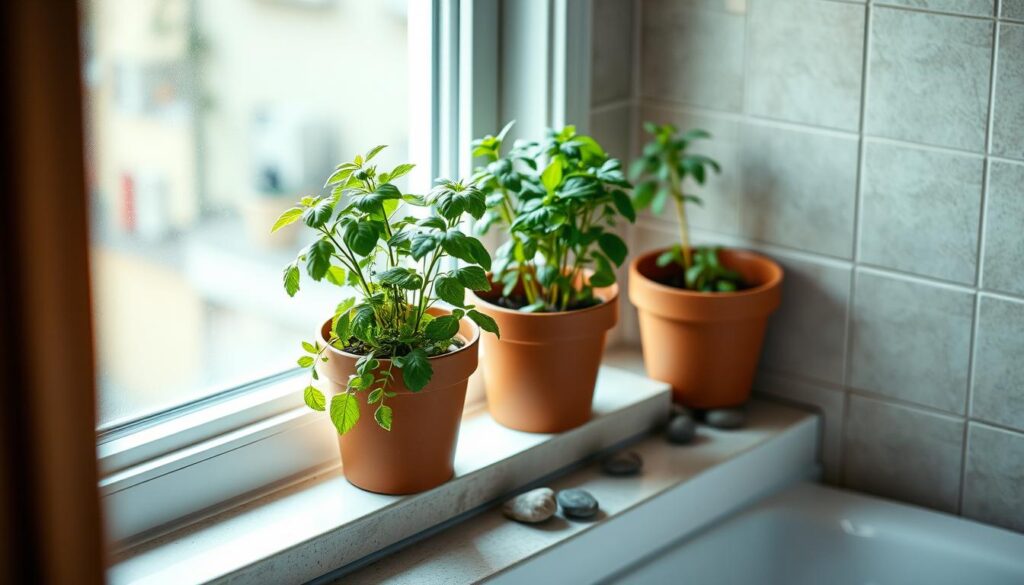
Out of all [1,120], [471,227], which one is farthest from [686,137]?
[1,120]

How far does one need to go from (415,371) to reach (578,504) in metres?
0.34

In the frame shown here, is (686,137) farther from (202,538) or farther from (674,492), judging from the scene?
(202,538)

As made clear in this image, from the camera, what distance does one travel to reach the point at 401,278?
4.53 ft

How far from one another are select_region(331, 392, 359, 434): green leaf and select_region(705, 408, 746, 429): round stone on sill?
26.9 inches

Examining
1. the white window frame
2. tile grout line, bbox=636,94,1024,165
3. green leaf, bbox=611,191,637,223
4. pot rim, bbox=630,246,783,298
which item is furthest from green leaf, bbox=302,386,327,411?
tile grout line, bbox=636,94,1024,165

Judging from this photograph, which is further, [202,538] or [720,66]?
[720,66]

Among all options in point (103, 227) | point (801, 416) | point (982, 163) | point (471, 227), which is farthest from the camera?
point (801, 416)

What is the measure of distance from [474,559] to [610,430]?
0.38 meters

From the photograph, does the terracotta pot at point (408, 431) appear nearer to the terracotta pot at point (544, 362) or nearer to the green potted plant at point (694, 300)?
the terracotta pot at point (544, 362)

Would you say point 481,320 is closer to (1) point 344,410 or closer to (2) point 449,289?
(2) point 449,289

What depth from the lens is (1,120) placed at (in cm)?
101

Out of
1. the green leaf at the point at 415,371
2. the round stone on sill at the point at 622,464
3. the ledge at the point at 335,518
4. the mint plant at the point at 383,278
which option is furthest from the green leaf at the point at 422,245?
the round stone on sill at the point at 622,464

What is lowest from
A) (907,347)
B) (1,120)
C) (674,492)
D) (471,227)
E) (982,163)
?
(674,492)

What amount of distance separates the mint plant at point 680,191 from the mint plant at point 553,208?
0.70ft
